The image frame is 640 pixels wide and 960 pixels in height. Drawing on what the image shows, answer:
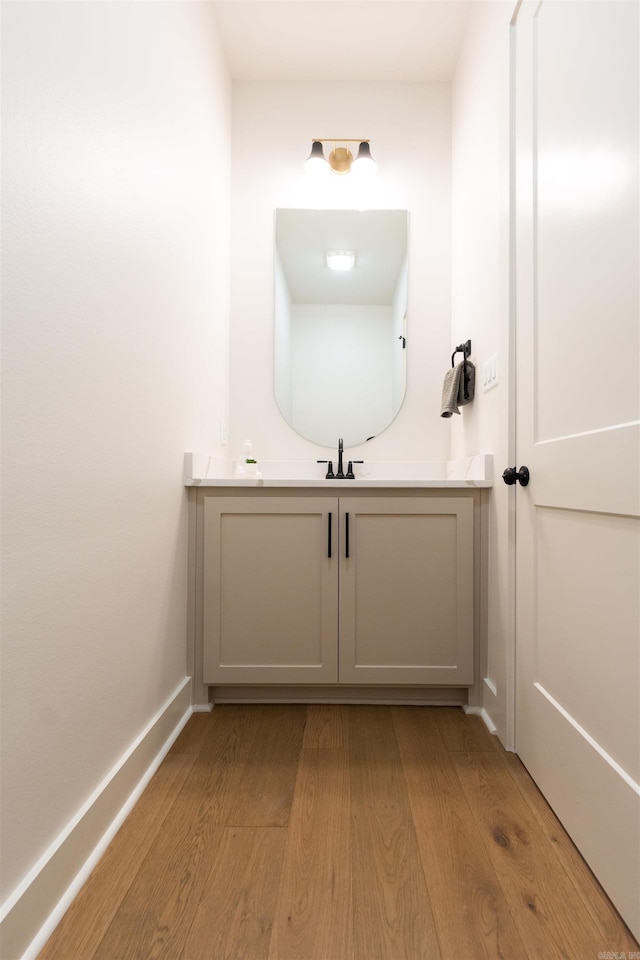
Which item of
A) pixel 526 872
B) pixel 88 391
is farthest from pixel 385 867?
pixel 88 391

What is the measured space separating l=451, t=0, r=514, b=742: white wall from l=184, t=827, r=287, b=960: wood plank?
2.65 ft

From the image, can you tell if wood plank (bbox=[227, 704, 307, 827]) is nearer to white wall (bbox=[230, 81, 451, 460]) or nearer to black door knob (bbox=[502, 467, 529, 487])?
black door knob (bbox=[502, 467, 529, 487])

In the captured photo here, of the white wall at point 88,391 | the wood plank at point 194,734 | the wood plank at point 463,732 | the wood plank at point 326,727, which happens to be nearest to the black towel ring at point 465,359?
the white wall at point 88,391

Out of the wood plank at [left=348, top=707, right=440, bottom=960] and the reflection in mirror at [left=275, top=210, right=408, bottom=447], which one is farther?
the reflection in mirror at [left=275, top=210, right=408, bottom=447]

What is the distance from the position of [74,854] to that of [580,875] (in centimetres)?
102

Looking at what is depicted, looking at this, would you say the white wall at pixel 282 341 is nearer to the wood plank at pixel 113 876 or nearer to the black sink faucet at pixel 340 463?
the black sink faucet at pixel 340 463

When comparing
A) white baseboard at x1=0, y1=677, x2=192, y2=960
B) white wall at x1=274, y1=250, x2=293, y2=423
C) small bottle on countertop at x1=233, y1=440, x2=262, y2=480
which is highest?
white wall at x1=274, y1=250, x2=293, y2=423

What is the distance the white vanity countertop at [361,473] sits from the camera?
178 centimetres

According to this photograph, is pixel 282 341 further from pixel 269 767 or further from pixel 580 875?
pixel 580 875

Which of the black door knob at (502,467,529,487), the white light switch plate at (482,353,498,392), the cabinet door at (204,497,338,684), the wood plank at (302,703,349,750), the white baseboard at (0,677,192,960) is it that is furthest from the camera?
the cabinet door at (204,497,338,684)

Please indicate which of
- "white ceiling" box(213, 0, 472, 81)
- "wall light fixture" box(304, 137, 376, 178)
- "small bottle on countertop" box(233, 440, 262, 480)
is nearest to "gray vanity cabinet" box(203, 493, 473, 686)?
"small bottle on countertop" box(233, 440, 262, 480)

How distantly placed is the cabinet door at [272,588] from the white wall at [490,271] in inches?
21.9

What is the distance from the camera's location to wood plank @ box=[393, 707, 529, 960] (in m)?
0.88

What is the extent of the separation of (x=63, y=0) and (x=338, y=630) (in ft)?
5.81
